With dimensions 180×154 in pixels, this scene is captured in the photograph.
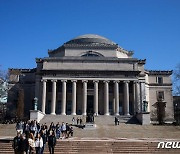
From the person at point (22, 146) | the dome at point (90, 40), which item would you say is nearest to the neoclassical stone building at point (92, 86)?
the dome at point (90, 40)

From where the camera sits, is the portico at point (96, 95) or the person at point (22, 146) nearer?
the person at point (22, 146)

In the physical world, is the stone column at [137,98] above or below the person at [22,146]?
above

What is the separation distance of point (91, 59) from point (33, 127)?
36141mm

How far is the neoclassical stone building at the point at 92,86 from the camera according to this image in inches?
2221

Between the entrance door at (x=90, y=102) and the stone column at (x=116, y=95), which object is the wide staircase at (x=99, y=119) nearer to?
the stone column at (x=116, y=95)

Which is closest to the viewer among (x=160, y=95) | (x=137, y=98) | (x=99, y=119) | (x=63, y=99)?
(x=99, y=119)

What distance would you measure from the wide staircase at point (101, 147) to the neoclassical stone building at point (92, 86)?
33.5 meters

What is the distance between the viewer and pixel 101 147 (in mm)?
21203

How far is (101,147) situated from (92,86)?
38.8 metres

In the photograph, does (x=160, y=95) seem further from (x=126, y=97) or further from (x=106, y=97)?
(x=106, y=97)

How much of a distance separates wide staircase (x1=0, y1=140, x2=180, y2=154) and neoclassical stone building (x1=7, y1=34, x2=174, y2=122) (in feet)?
110

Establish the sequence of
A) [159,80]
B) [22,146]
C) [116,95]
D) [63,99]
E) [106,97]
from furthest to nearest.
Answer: [159,80], [116,95], [106,97], [63,99], [22,146]

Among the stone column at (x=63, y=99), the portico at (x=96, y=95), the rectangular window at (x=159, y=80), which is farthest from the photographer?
the rectangular window at (x=159, y=80)

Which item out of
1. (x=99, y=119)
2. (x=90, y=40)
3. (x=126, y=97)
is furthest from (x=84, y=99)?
(x=90, y=40)
